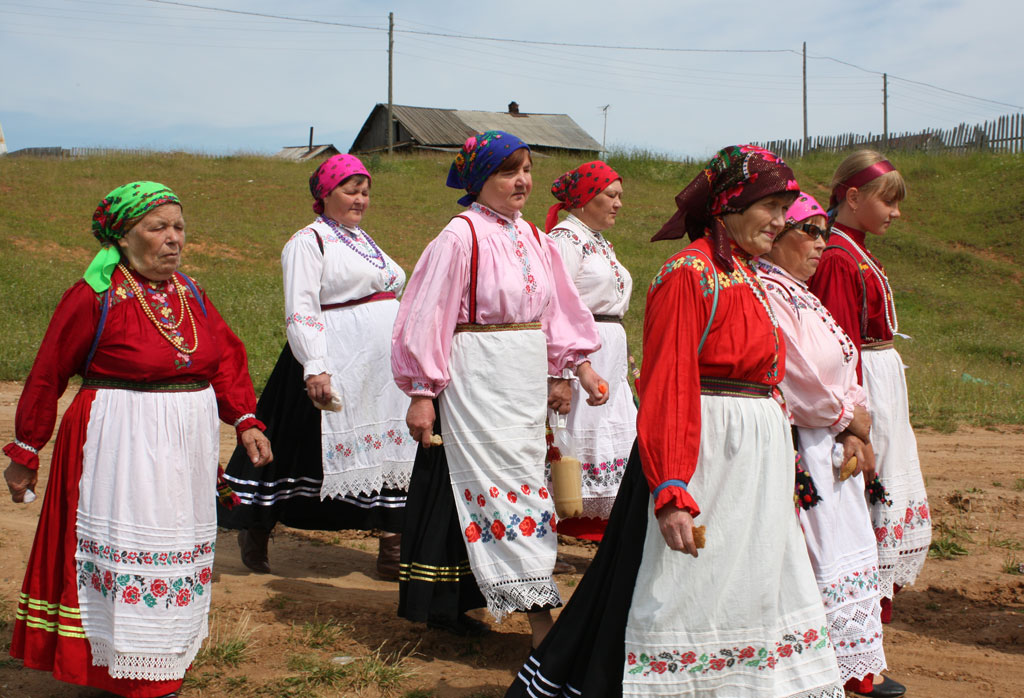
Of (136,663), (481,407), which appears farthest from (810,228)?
(136,663)

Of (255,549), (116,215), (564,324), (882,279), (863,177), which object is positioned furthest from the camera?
(255,549)

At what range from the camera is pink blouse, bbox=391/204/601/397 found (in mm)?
3838

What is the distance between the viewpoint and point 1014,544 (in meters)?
5.91

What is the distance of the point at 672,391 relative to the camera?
104 inches

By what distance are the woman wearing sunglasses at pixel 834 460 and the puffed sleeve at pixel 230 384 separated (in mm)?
2063

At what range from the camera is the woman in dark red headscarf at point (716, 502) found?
2.65 metres

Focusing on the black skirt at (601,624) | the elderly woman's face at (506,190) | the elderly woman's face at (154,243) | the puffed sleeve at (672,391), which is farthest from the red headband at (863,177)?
the elderly woman's face at (154,243)

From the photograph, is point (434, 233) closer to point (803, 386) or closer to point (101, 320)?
point (101, 320)

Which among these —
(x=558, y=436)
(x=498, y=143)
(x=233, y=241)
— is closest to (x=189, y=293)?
(x=498, y=143)

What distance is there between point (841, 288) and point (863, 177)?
0.62 m

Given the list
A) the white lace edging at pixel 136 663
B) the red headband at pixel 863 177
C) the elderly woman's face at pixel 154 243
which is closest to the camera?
the white lace edging at pixel 136 663

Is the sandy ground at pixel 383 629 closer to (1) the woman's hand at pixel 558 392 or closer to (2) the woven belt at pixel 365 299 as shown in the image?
(1) the woman's hand at pixel 558 392

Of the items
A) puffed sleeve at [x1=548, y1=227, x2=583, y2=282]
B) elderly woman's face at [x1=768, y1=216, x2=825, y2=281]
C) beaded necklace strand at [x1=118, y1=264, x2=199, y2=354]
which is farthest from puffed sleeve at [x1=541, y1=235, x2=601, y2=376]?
beaded necklace strand at [x1=118, y1=264, x2=199, y2=354]

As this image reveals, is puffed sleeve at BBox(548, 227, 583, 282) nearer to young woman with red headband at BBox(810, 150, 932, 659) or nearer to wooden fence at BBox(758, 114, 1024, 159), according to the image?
young woman with red headband at BBox(810, 150, 932, 659)
